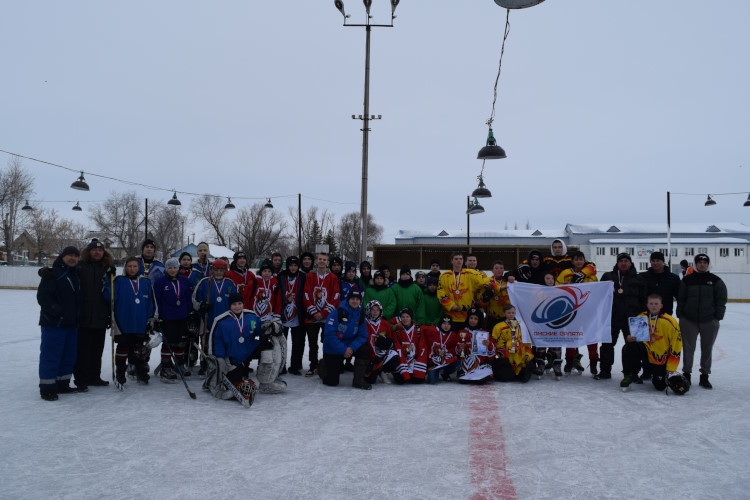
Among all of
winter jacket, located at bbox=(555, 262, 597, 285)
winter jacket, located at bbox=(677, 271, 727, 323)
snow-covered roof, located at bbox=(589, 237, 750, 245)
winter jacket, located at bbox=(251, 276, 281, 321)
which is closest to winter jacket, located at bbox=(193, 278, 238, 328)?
winter jacket, located at bbox=(251, 276, 281, 321)

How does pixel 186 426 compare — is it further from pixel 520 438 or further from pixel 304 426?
pixel 520 438

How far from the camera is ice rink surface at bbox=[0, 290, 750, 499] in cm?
316

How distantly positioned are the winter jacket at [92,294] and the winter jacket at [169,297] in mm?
616

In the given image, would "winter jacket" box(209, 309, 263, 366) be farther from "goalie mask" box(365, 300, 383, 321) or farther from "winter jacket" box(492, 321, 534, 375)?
"winter jacket" box(492, 321, 534, 375)

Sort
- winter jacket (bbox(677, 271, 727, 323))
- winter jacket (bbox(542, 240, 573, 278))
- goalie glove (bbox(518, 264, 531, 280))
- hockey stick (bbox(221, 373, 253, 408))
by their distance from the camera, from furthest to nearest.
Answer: goalie glove (bbox(518, 264, 531, 280)) → winter jacket (bbox(542, 240, 573, 278)) → winter jacket (bbox(677, 271, 727, 323)) → hockey stick (bbox(221, 373, 253, 408))

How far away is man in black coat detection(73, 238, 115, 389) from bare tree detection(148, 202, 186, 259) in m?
52.4

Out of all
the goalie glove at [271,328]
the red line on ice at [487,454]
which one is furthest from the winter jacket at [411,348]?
the goalie glove at [271,328]

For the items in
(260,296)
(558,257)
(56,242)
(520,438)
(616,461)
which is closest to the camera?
(616,461)

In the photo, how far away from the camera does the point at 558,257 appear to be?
723 cm

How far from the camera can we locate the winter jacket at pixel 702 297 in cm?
597

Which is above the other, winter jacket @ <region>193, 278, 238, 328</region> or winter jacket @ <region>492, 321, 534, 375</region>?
winter jacket @ <region>193, 278, 238, 328</region>

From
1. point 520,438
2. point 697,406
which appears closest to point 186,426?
point 520,438

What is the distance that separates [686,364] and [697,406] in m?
0.92

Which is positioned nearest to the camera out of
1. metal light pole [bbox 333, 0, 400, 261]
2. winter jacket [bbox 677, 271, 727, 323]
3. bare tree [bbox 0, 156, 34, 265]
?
winter jacket [bbox 677, 271, 727, 323]
